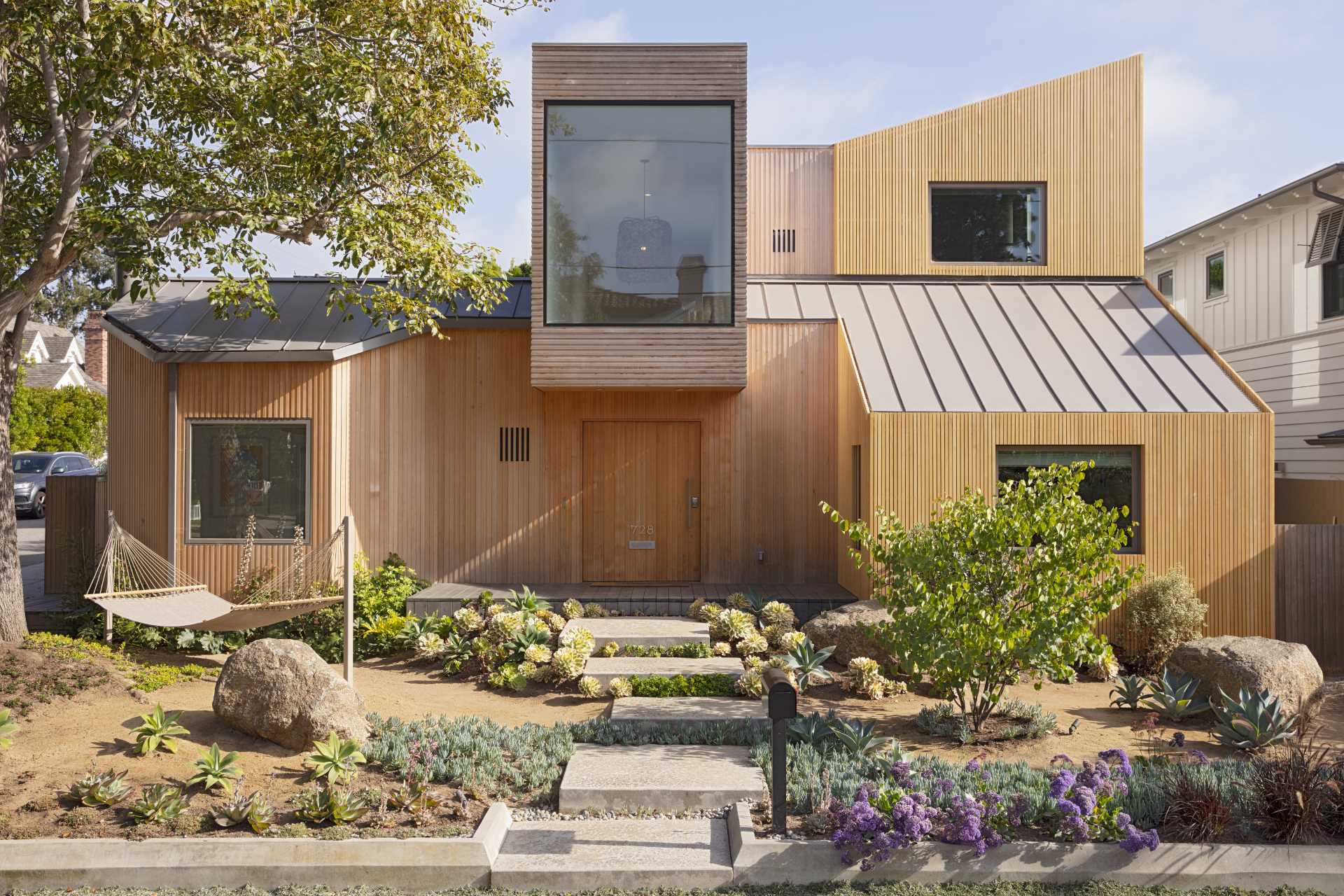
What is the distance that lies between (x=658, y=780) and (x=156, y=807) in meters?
2.93

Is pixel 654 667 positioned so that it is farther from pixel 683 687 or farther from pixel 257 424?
pixel 257 424

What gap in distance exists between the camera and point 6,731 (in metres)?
5.61

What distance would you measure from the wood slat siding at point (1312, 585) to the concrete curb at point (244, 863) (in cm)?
897

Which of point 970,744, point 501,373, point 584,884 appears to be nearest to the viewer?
point 584,884

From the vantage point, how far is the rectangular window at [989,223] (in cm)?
1273

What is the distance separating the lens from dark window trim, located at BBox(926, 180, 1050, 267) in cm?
1262

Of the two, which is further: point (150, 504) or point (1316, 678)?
point (150, 504)

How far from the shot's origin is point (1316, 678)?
23.2ft

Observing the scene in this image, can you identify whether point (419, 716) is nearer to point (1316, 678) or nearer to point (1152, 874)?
point (1152, 874)

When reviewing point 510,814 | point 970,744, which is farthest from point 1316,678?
point 510,814

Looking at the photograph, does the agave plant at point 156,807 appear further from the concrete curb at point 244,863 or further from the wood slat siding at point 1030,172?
the wood slat siding at point 1030,172

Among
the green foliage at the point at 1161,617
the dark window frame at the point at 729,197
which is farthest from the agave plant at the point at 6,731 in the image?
the green foliage at the point at 1161,617

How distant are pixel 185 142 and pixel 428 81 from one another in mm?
2665

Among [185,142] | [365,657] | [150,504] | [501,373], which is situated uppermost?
[185,142]
